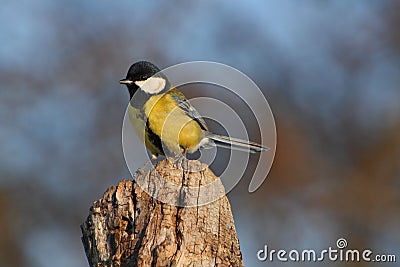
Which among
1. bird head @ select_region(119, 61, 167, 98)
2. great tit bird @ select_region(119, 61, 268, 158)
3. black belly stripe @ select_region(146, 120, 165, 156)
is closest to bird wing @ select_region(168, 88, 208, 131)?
great tit bird @ select_region(119, 61, 268, 158)

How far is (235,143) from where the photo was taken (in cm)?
486

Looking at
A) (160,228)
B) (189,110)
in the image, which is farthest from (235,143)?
(160,228)

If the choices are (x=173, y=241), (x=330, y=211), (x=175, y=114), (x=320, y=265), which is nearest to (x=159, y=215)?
(x=173, y=241)

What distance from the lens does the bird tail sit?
4.80 metres

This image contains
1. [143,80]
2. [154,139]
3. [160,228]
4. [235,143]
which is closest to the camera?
[160,228]

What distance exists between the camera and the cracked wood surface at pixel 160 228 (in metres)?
3.20

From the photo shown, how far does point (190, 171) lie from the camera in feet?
11.5

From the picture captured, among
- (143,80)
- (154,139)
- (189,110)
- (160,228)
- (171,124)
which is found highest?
(143,80)

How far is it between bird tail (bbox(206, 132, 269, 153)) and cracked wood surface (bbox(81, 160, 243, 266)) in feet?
4.38

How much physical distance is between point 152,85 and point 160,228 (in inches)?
73.8

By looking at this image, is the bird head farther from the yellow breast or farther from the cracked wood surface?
the cracked wood surface

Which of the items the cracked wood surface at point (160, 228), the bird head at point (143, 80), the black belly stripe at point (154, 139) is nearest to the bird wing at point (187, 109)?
the bird head at point (143, 80)

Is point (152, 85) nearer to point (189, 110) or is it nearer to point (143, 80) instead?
point (143, 80)

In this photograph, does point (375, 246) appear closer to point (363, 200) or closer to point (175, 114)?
point (363, 200)
